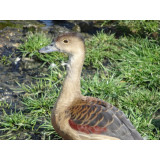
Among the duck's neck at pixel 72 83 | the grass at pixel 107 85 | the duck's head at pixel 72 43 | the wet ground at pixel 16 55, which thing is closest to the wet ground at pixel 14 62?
the wet ground at pixel 16 55

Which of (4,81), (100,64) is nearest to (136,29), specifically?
(100,64)

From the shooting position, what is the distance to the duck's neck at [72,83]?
3.82 metres

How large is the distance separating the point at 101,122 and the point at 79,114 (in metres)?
0.28

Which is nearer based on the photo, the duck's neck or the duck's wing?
the duck's wing

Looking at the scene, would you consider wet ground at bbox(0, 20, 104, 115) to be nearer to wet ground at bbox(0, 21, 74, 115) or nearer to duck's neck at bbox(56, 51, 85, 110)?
wet ground at bbox(0, 21, 74, 115)

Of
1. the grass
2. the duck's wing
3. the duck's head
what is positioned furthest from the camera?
the grass

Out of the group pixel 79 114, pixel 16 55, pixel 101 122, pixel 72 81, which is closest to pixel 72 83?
pixel 72 81

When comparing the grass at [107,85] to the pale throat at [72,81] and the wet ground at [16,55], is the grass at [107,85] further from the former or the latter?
the pale throat at [72,81]

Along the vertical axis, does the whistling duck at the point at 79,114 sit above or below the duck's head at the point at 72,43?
below

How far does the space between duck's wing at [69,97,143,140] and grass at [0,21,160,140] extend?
616mm

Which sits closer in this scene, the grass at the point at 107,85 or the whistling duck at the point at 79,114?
the whistling duck at the point at 79,114

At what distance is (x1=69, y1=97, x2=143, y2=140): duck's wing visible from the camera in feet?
11.3

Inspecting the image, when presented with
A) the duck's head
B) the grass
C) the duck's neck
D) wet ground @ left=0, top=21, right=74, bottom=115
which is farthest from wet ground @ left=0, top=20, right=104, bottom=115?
the duck's head

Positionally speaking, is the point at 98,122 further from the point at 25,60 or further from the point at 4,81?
the point at 25,60
